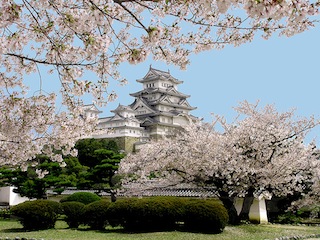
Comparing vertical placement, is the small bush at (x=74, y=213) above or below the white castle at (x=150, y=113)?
below

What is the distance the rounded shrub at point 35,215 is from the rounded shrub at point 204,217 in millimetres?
4453

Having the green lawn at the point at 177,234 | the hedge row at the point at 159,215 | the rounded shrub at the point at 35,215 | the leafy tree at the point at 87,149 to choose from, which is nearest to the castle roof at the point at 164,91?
the leafy tree at the point at 87,149

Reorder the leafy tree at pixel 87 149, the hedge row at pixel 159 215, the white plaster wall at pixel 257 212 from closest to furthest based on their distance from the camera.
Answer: the hedge row at pixel 159 215, the white plaster wall at pixel 257 212, the leafy tree at pixel 87 149

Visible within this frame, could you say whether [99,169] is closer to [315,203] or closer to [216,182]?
[216,182]

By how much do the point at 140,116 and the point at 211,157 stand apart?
3808cm

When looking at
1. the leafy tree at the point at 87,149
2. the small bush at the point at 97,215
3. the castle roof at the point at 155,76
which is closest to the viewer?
the small bush at the point at 97,215

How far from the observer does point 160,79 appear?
5369 cm

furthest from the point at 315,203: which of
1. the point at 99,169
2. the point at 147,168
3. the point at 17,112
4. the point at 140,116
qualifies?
the point at 140,116

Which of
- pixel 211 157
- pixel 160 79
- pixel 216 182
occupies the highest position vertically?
pixel 160 79

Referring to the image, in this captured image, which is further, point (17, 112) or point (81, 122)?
point (81, 122)

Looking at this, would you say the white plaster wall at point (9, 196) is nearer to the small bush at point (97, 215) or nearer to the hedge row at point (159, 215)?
the small bush at point (97, 215)

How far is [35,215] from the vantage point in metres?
12.0

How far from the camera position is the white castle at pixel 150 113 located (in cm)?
4609

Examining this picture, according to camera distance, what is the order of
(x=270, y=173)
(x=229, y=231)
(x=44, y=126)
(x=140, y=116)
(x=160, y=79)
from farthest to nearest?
(x=160, y=79), (x=140, y=116), (x=270, y=173), (x=229, y=231), (x=44, y=126)
